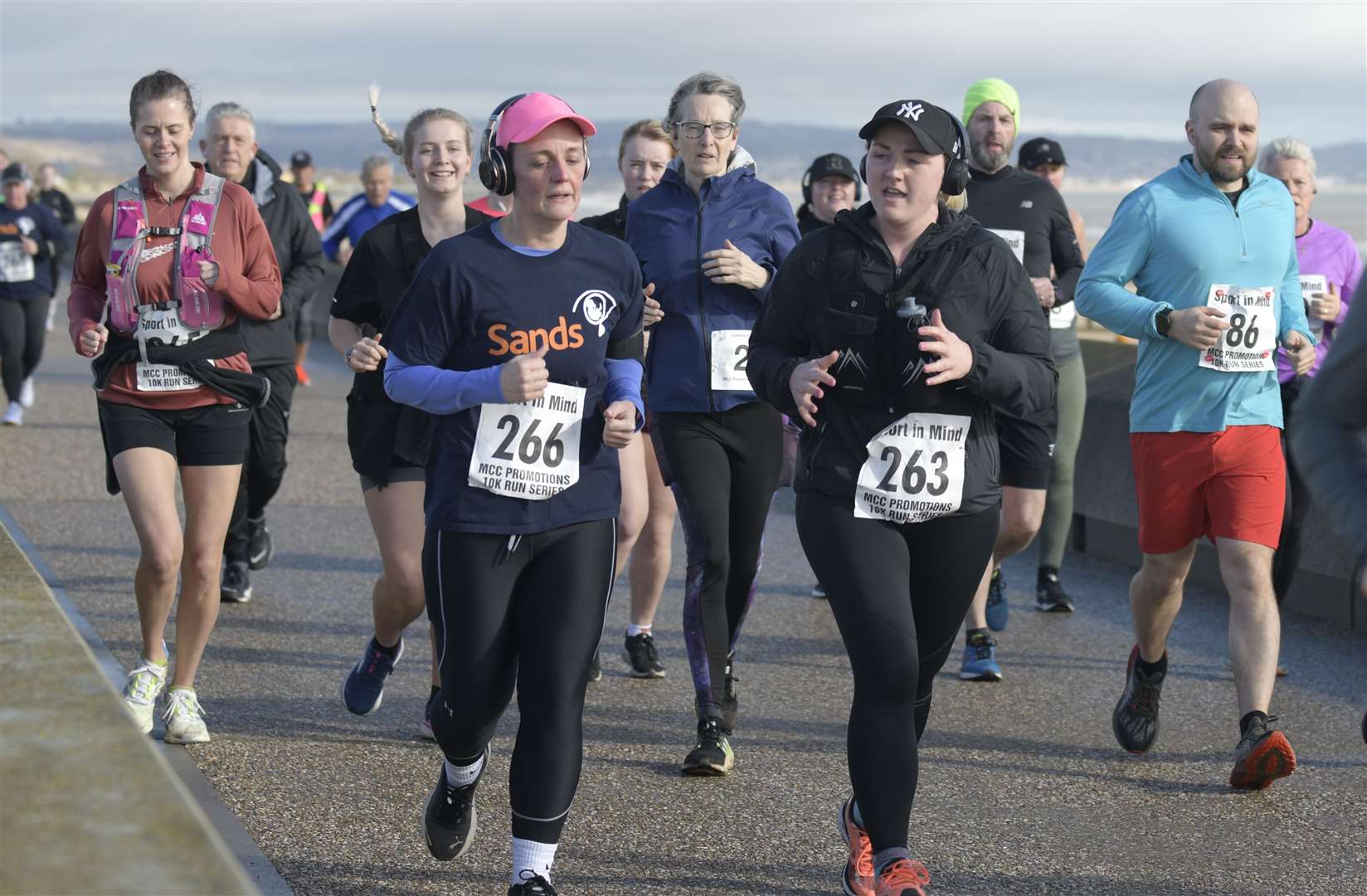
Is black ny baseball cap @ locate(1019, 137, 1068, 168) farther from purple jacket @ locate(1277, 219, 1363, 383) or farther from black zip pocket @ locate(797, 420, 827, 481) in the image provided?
black zip pocket @ locate(797, 420, 827, 481)

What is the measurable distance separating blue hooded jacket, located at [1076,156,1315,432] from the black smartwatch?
0.6 inches

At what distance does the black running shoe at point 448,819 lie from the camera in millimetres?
4562

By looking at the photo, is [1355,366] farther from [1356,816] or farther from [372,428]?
[372,428]

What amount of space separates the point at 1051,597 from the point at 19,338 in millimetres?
9815

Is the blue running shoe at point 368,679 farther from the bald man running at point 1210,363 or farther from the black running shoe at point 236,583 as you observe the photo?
the bald man running at point 1210,363

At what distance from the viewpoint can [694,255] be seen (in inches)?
241

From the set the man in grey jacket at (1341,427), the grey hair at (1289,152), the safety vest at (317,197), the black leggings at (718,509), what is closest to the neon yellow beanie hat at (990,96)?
the grey hair at (1289,152)

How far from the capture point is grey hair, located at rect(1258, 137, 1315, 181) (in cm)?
771

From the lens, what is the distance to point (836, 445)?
4520 mm

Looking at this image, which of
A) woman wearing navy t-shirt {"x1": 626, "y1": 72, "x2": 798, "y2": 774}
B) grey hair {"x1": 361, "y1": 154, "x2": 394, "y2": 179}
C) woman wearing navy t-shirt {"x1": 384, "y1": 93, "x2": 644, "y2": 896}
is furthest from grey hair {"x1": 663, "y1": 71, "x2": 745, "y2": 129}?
grey hair {"x1": 361, "y1": 154, "x2": 394, "y2": 179}

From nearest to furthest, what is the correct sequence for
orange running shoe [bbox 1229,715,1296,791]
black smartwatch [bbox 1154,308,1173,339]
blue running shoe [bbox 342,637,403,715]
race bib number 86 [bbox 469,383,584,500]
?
race bib number 86 [bbox 469,383,584,500] → orange running shoe [bbox 1229,715,1296,791] → black smartwatch [bbox 1154,308,1173,339] → blue running shoe [bbox 342,637,403,715]

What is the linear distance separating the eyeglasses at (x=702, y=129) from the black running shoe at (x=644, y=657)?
2142 millimetres

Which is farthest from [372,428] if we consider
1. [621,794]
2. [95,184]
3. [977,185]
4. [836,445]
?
[95,184]

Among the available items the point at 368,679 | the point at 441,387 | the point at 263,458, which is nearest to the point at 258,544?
the point at 263,458
